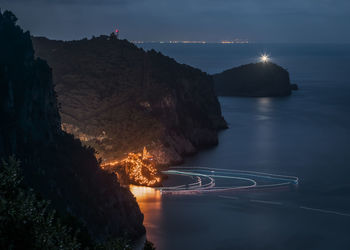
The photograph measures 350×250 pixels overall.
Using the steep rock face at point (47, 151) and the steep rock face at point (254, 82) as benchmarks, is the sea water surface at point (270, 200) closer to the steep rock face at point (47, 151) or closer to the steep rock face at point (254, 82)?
the steep rock face at point (47, 151)

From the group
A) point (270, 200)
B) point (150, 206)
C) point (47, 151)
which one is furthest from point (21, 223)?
point (270, 200)

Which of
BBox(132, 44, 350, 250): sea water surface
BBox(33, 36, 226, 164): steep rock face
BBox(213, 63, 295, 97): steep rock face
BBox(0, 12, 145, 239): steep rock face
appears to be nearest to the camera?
BBox(0, 12, 145, 239): steep rock face

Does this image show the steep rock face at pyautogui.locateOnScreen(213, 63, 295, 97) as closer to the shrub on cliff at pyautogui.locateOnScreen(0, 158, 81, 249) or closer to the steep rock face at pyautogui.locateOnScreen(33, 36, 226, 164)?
the steep rock face at pyautogui.locateOnScreen(33, 36, 226, 164)

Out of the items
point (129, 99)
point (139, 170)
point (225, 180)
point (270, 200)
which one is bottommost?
point (270, 200)

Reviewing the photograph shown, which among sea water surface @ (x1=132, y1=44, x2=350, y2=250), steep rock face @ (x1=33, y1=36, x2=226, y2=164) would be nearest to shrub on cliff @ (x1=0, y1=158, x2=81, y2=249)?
sea water surface @ (x1=132, y1=44, x2=350, y2=250)

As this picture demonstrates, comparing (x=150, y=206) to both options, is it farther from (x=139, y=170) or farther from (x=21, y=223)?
(x=21, y=223)

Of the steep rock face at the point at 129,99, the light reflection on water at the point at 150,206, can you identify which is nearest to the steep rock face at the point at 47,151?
the light reflection on water at the point at 150,206

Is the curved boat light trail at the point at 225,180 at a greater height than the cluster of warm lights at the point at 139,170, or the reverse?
the cluster of warm lights at the point at 139,170
